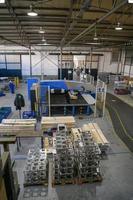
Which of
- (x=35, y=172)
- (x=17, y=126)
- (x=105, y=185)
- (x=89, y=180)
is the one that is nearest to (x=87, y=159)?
(x=89, y=180)

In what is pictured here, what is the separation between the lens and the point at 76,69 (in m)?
30.4

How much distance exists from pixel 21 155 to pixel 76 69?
24601mm

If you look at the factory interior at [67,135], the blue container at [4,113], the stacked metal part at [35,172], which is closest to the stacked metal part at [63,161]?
the factory interior at [67,135]

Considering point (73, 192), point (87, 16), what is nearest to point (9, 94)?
point (87, 16)

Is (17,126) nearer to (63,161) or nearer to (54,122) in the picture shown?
(54,122)

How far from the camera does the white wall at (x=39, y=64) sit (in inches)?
1048

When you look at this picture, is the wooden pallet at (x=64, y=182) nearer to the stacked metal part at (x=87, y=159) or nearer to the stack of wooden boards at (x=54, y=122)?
the stacked metal part at (x=87, y=159)

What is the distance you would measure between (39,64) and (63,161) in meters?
22.9

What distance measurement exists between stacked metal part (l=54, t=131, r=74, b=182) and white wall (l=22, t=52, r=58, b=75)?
22048 millimetres

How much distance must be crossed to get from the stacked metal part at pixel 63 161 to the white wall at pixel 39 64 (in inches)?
868

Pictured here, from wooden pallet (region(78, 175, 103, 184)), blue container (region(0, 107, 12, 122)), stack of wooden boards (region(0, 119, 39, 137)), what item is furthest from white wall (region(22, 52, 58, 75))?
wooden pallet (region(78, 175, 103, 184))

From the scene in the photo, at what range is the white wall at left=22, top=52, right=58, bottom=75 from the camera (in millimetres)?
26620

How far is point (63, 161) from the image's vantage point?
587cm

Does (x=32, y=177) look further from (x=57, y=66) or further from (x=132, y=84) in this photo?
(x=57, y=66)
